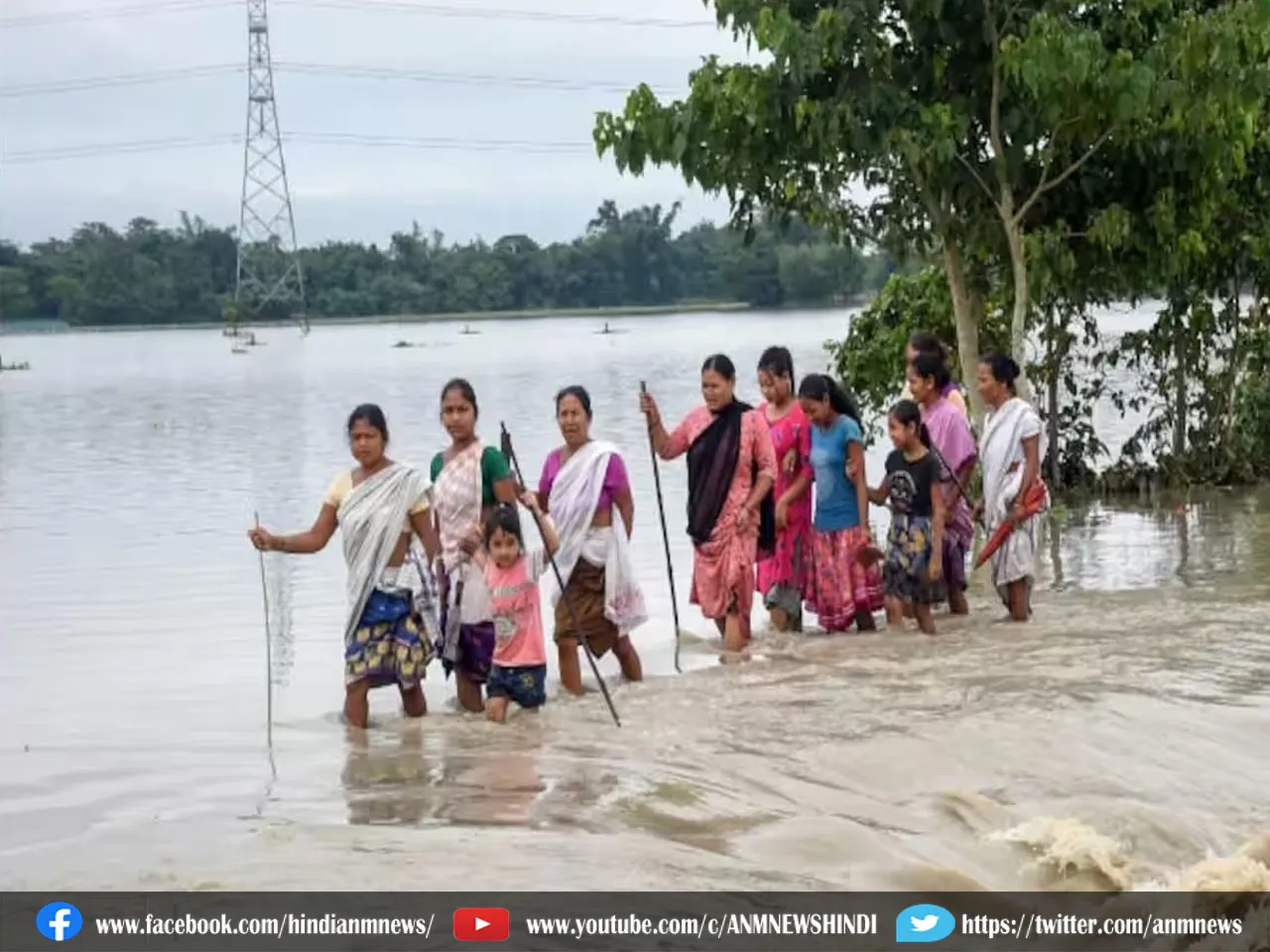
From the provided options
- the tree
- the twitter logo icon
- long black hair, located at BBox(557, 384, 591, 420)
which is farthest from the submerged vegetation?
the twitter logo icon

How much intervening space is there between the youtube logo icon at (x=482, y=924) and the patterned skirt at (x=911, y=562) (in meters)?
4.69

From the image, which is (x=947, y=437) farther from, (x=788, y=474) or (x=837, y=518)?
(x=788, y=474)

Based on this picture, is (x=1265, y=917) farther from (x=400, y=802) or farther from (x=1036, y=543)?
(x=1036, y=543)

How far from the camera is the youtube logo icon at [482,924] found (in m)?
4.99

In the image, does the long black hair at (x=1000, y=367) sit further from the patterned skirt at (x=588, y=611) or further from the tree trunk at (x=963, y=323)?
the tree trunk at (x=963, y=323)

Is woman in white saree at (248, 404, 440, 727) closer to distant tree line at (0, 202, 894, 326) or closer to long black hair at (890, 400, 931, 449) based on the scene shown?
Answer: long black hair at (890, 400, 931, 449)

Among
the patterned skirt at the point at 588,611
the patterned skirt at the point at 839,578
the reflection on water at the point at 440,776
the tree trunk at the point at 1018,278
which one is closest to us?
the reflection on water at the point at 440,776

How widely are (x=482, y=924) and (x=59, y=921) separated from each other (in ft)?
3.83

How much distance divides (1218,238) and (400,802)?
33.6 ft

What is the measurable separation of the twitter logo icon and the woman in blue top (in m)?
4.37

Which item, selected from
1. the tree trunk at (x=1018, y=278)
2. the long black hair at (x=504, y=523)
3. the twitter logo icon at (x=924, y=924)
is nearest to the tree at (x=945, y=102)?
the tree trunk at (x=1018, y=278)

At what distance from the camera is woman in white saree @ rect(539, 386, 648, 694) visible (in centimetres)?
840

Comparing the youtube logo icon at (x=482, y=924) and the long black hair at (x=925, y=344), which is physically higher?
the long black hair at (x=925, y=344)

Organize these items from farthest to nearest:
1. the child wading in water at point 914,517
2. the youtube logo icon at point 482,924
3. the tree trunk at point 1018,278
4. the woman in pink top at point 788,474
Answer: the tree trunk at point 1018,278
the woman in pink top at point 788,474
the child wading in water at point 914,517
the youtube logo icon at point 482,924
